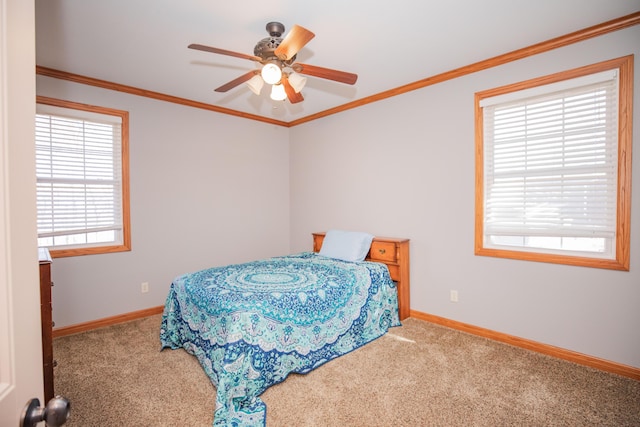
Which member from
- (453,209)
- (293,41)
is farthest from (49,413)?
(453,209)

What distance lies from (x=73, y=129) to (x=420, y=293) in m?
4.02

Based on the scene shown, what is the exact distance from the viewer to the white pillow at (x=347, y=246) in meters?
3.44

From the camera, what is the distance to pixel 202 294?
232cm

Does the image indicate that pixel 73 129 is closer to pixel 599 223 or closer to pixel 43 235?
pixel 43 235

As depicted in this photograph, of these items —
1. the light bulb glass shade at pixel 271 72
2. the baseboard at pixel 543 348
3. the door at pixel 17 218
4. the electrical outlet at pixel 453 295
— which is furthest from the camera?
the electrical outlet at pixel 453 295

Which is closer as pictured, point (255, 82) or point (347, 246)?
point (255, 82)

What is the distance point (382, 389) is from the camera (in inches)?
82.1

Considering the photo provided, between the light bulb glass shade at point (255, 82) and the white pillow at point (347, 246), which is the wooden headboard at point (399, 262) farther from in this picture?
the light bulb glass shade at point (255, 82)

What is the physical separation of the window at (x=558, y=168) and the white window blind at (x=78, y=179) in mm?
3815

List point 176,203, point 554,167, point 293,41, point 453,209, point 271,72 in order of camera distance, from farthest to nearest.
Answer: point 176,203, point 453,209, point 554,167, point 271,72, point 293,41

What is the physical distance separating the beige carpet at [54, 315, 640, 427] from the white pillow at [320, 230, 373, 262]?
984 mm

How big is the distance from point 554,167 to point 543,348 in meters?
1.52

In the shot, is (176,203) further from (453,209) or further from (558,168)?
(558,168)

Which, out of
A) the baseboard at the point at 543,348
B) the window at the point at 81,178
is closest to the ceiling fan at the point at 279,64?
the window at the point at 81,178
